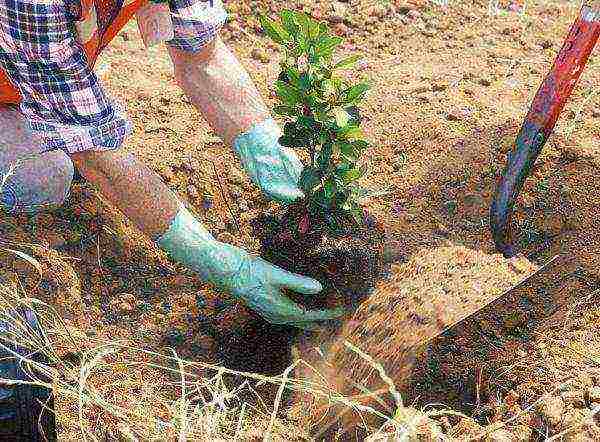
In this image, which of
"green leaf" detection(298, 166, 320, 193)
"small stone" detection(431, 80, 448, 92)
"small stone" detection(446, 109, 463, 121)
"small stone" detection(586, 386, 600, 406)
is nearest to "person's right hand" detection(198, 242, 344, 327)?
"green leaf" detection(298, 166, 320, 193)

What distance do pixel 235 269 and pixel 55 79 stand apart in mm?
667

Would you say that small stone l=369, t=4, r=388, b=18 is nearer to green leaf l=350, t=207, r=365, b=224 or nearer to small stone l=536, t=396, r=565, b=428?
green leaf l=350, t=207, r=365, b=224

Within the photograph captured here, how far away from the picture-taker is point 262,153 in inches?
98.7

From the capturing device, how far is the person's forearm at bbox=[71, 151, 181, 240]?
2189mm

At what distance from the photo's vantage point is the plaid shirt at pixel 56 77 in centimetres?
197


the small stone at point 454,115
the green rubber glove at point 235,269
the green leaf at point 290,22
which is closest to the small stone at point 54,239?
the green rubber glove at point 235,269

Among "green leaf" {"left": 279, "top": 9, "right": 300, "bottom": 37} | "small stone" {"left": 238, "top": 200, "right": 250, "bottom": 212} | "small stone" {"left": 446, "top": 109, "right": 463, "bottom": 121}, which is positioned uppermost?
"green leaf" {"left": 279, "top": 9, "right": 300, "bottom": 37}

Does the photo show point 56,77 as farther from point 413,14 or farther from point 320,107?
point 413,14

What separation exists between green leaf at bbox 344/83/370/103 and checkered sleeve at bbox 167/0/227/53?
22.8 inches

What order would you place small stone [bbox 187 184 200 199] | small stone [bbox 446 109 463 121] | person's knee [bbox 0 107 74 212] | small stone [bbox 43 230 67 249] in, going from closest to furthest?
small stone [bbox 43 230 67 249]
person's knee [bbox 0 107 74 212]
small stone [bbox 187 184 200 199]
small stone [bbox 446 109 463 121]

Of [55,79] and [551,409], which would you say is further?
[55,79]

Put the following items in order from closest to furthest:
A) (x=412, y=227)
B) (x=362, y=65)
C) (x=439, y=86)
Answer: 1. (x=412, y=227)
2. (x=439, y=86)
3. (x=362, y=65)

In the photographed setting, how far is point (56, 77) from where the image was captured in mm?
2049

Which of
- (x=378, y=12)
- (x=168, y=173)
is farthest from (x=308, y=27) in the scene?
(x=378, y=12)
